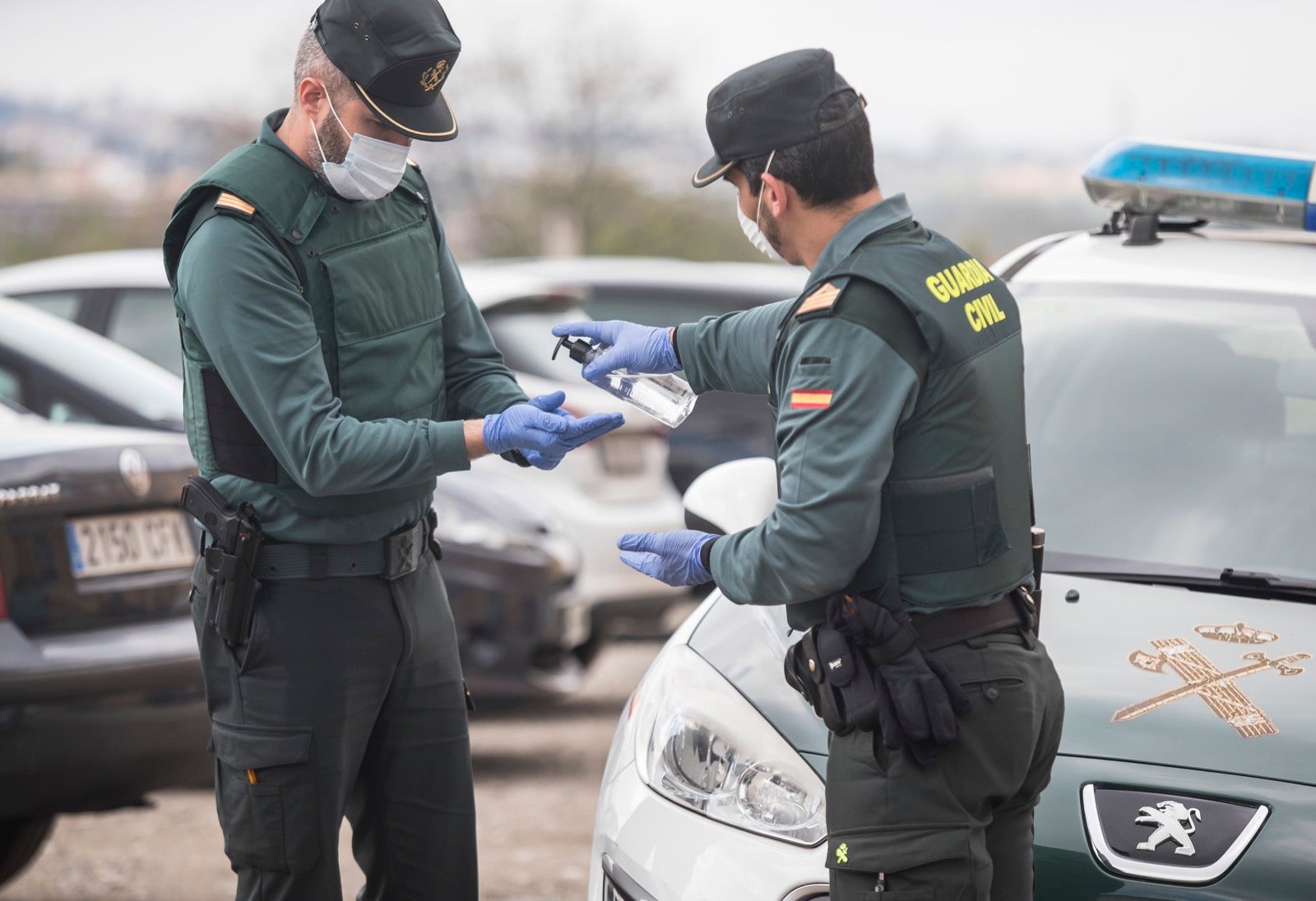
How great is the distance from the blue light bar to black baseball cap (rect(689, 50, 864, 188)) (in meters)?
1.57

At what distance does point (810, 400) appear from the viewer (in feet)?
6.68

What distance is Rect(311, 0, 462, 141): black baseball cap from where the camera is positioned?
2.45 meters

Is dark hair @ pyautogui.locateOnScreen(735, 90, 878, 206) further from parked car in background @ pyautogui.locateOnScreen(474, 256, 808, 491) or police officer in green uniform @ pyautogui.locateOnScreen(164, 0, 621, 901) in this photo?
parked car in background @ pyautogui.locateOnScreen(474, 256, 808, 491)

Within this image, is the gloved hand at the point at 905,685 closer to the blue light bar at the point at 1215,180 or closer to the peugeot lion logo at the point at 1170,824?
the peugeot lion logo at the point at 1170,824

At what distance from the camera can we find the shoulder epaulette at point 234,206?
2387 millimetres

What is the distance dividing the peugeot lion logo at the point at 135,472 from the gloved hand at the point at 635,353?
155cm

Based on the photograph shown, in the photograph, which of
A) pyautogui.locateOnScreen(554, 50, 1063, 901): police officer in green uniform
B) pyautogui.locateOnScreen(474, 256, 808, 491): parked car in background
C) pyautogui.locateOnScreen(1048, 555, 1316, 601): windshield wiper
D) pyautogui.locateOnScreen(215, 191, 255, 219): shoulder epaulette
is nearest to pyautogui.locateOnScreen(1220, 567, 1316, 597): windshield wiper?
pyautogui.locateOnScreen(1048, 555, 1316, 601): windshield wiper

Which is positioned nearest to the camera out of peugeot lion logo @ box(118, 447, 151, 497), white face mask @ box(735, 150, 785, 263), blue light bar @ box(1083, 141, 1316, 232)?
white face mask @ box(735, 150, 785, 263)

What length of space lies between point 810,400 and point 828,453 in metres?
0.08

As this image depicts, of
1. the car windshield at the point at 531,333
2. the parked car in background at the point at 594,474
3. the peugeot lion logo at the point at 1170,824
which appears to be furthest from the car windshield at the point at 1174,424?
the car windshield at the point at 531,333

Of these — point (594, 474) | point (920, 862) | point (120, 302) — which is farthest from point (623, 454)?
point (920, 862)

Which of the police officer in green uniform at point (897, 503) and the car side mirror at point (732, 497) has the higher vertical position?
the police officer in green uniform at point (897, 503)

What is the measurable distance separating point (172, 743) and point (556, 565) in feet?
6.40

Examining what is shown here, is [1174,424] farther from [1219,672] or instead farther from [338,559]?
[338,559]
